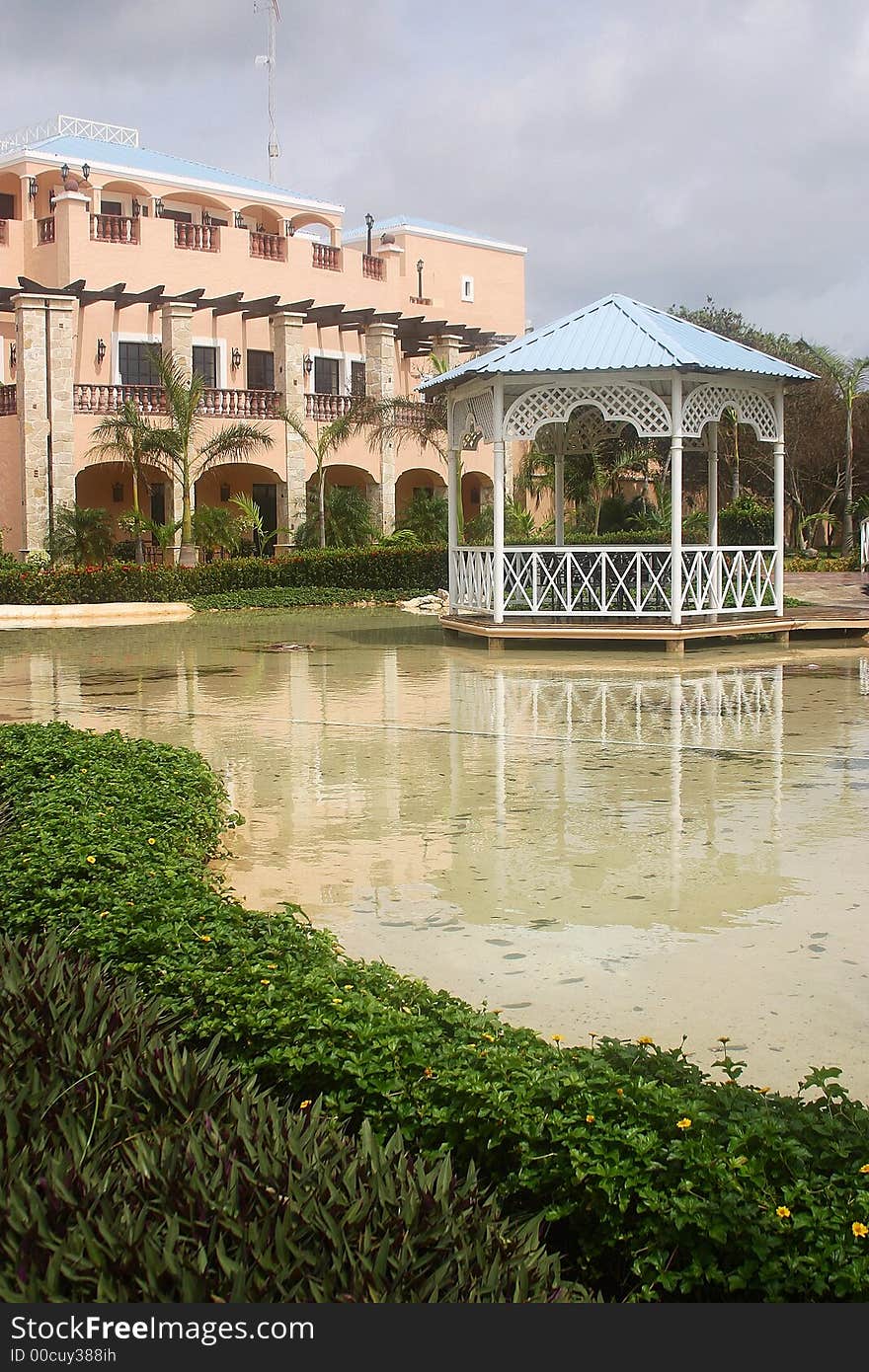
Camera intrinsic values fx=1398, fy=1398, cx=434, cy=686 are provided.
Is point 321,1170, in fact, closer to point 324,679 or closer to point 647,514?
point 324,679

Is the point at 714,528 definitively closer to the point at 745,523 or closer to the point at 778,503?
the point at 778,503

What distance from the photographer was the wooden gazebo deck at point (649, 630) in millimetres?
17875

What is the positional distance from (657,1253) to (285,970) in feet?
5.22

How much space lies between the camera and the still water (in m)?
4.89

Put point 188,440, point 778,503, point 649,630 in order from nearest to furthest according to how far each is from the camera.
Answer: point 649,630 < point 778,503 < point 188,440

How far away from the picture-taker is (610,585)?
2017 cm

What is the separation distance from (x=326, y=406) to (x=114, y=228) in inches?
256

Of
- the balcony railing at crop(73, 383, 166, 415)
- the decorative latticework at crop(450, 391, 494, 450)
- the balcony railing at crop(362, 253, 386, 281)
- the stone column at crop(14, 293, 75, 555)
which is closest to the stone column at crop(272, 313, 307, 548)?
the balcony railing at crop(73, 383, 166, 415)

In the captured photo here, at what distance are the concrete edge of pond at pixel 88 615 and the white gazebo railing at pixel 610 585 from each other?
7842mm

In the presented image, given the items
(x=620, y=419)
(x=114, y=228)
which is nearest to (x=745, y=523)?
(x=620, y=419)

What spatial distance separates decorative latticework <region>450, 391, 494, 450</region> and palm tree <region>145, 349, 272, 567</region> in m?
11.0

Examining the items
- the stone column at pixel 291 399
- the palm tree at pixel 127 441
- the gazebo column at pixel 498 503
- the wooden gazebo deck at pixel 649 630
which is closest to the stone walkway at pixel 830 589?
the wooden gazebo deck at pixel 649 630

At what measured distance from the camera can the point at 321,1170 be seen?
2.87m

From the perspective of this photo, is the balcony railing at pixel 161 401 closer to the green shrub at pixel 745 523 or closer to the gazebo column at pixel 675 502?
the green shrub at pixel 745 523
